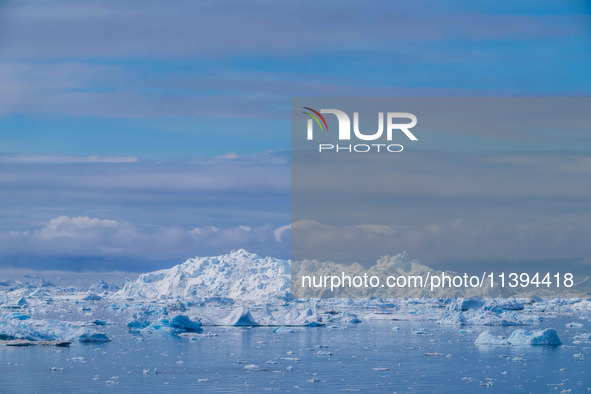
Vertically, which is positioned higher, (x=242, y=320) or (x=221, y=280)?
(x=221, y=280)

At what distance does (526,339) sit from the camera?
19156 millimetres

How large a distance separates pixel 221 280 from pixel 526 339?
34848mm

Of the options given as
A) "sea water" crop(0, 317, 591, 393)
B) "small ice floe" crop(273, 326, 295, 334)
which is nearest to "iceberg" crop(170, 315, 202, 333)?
"sea water" crop(0, 317, 591, 393)

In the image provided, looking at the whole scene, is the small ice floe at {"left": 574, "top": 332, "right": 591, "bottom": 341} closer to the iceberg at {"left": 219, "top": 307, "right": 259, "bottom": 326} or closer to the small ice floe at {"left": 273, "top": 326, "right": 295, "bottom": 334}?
the small ice floe at {"left": 273, "top": 326, "right": 295, "bottom": 334}

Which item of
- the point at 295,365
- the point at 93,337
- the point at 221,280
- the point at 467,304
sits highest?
the point at 221,280

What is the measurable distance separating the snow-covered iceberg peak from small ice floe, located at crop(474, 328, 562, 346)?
28.3 metres

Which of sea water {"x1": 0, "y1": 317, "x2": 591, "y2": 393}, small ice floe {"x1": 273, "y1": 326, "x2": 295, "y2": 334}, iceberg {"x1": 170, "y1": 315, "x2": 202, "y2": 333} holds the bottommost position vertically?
sea water {"x1": 0, "y1": 317, "x2": 591, "y2": 393}

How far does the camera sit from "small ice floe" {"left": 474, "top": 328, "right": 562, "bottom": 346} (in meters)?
18.7

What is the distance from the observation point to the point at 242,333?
2233cm

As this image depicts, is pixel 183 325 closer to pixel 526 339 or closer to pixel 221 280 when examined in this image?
pixel 526 339

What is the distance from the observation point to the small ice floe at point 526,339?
61.3 feet

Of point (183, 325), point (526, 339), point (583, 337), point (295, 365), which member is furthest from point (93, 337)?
point (583, 337)

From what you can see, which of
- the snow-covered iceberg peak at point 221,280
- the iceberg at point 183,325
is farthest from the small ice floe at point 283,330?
the snow-covered iceberg peak at point 221,280

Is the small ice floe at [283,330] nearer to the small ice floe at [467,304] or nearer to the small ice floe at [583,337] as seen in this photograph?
the small ice floe at [583,337]
